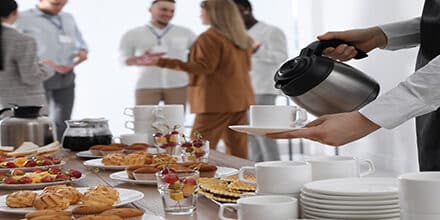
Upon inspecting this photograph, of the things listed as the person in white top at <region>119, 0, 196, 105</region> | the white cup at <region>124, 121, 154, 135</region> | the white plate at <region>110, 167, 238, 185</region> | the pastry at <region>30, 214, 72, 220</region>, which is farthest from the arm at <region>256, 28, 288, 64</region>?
the pastry at <region>30, 214, 72, 220</region>

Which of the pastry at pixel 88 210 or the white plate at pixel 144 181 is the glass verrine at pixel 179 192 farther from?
the white plate at pixel 144 181

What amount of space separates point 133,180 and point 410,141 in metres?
3.88

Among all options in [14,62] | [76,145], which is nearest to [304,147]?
[14,62]

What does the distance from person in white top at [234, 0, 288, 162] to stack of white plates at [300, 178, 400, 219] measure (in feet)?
15.1

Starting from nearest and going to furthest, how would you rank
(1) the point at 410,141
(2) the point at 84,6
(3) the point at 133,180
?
(3) the point at 133,180, (1) the point at 410,141, (2) the point at 84,6

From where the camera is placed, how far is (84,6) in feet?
22.4

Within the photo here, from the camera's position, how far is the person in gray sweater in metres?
4.33

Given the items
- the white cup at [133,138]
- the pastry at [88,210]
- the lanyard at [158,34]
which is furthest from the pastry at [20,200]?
the lanyard at [158,34]

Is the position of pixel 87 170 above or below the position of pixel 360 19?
below

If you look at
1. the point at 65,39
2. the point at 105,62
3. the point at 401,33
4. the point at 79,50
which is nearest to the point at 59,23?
the point at 65,39

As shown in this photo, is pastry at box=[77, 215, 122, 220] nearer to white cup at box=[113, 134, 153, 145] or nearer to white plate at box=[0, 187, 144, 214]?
white plate at box=[0, 187, 144, 214]

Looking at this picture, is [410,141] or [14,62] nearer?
[14,62]

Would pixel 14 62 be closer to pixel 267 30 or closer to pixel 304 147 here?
pixel 267 30

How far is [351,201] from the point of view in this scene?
104cm
